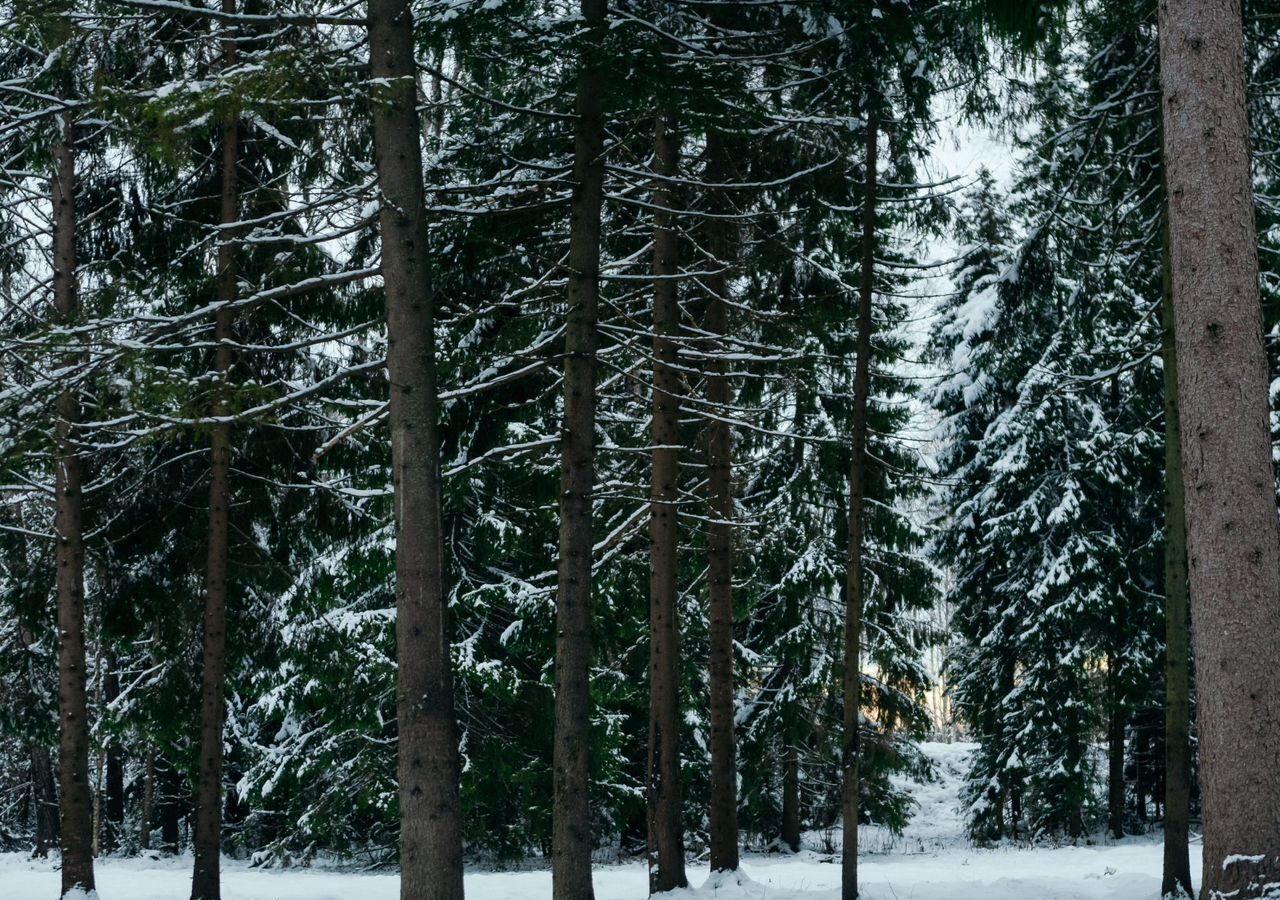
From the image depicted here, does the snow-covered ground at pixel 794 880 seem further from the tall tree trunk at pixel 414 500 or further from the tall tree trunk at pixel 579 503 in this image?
the tall tree trunk at pixel 414 500

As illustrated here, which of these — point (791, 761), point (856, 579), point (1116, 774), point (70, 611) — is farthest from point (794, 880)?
point (1116, 774)

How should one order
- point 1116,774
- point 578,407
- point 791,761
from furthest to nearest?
point 1116,774 → point 791,761 → point 578,407

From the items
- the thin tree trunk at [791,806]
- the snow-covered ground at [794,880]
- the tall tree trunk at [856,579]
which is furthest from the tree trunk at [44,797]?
the tall tree trunk at [856,579]

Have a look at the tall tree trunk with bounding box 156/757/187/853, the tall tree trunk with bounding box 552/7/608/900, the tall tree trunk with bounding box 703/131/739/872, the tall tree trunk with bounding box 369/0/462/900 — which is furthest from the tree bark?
the tall tree trunk with bounding box 369/0/462/900

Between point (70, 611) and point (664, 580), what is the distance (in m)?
6.44

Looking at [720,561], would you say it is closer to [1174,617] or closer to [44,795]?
[1174,617]

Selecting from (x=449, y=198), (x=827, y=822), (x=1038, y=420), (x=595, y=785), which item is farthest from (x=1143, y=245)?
(x=827, y=822)

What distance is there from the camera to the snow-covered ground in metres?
11.6

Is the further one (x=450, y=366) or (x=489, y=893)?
(x=489, y=893)

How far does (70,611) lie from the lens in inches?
469

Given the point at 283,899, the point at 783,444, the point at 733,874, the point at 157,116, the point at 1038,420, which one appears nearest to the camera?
the point at 157,116

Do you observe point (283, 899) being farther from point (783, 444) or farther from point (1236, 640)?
point (1236, 640)

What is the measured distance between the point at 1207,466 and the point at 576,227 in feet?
18.3

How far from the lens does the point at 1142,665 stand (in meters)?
20.3
